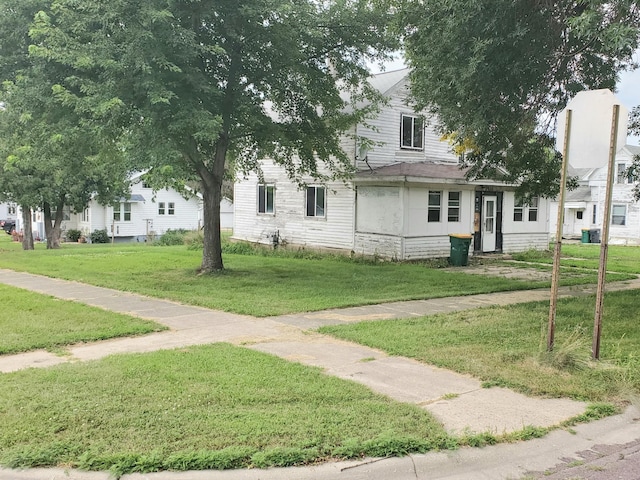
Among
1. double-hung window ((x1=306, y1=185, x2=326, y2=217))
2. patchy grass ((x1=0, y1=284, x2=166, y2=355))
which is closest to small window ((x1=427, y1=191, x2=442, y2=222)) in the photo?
double-hung window ((x1=306, y1=185, x2=326, y2=217))

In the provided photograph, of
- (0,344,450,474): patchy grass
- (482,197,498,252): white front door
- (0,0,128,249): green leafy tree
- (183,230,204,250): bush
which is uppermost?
(0,0,128,249): green leafy tree

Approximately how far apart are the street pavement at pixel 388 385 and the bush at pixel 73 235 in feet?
109

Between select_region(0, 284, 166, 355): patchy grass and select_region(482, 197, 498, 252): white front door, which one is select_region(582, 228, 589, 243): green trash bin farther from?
select_region(0, 284, 166, 355): patchy grass

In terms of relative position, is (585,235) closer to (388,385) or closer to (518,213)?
(518,213)

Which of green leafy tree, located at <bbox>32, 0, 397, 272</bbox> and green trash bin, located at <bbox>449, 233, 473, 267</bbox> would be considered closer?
green leafy tree, located at <bbox>32, 0, 397, 272</bbox>

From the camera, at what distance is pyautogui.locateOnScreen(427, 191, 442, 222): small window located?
20.1m

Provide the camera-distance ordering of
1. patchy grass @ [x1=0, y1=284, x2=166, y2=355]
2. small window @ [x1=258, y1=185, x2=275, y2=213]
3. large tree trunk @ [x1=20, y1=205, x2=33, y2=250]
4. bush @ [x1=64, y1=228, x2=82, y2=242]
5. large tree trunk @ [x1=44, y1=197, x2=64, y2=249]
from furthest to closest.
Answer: bush @ [x1=64, y1=228, x2=82, y2=242], large tree trunk @ [x1=44, y1=197, x2=64, y2=249], large tree trunk @ [x1=20, y1=205, x2=33, y2=250], small window @ [x1=258, y1=185, x2=275, y2=213], patchy grass @ [x1=0, y1=284, x2=166, y2=355]

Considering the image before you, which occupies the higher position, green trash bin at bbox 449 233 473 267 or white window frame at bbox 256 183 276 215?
white window frame at bbox 256 183 276 215

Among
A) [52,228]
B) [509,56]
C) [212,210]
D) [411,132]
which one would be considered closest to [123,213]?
[52,228]

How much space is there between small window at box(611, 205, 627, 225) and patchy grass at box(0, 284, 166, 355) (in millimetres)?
34728

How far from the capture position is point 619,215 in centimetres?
3647

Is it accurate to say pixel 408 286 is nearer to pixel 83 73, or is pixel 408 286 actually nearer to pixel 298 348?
pixel 298 348

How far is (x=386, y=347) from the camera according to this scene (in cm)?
719

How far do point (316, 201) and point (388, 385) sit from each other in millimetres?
16995
